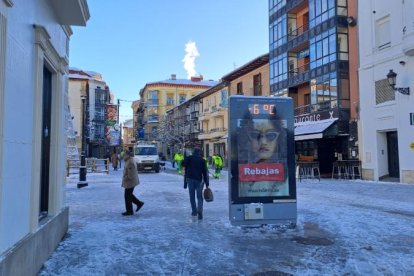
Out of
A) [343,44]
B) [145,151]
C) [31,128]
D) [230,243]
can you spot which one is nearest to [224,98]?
[145,151]

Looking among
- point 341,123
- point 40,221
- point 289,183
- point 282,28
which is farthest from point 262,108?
point 282,28

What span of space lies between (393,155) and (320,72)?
285 inches

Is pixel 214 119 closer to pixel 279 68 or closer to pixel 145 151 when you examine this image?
pixel 145 151

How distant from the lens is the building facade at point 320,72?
24.1 meters

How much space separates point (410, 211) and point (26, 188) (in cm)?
943

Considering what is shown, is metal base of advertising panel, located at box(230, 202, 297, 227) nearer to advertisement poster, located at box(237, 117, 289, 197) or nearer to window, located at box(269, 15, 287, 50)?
advertisement poster, located at box(237, 117, 289, 197)

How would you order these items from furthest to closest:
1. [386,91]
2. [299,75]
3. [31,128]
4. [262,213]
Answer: [299,75], [386,91], [262,213], [31,128]

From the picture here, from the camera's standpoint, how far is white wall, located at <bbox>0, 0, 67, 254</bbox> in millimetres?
4203

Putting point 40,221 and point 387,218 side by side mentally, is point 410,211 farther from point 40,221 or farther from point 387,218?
point 40,221

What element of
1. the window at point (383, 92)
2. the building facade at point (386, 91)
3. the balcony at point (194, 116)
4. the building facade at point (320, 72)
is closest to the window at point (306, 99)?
the building facade at point (320, 72)

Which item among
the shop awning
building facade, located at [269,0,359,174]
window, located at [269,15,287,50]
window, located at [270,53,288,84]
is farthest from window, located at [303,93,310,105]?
window, located at [269,15,287,50]

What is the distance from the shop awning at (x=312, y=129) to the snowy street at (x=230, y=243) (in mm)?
12290

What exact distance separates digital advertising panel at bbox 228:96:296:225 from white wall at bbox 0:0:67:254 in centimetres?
380

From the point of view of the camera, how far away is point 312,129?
25.2 meters
